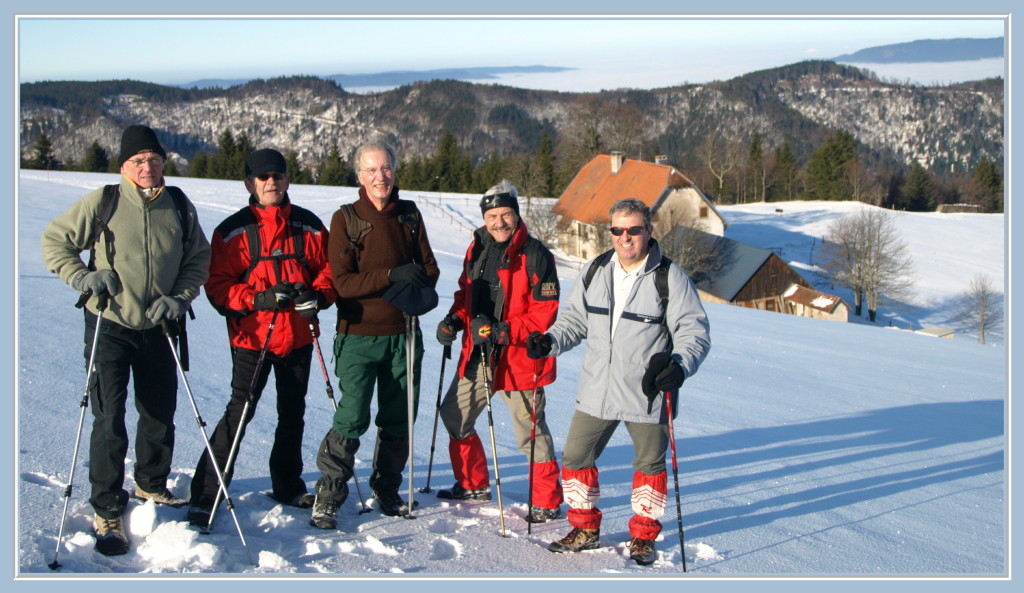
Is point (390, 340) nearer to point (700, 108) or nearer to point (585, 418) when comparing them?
point (585, 418)

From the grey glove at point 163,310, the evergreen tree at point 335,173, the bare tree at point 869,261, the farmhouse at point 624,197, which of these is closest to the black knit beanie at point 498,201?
the grey glove at point 163,310

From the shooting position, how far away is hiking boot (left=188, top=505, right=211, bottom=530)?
374cm

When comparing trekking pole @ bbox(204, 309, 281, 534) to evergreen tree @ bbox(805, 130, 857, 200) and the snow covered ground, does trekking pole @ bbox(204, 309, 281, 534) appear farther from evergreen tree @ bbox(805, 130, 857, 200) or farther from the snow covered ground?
evergreen tree @ bbox(805, 130, 857, 200)

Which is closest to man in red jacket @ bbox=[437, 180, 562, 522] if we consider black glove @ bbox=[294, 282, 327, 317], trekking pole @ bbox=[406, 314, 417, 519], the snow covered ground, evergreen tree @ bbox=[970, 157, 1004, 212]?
trekking pole @ bbox=[406, 314, 417, 519]

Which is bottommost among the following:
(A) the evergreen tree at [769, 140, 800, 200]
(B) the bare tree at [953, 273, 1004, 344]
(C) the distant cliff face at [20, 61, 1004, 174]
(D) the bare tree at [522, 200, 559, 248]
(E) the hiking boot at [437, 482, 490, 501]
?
(B) the bare tree at [953, 273, 1004, 344]

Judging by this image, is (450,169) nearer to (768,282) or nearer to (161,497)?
(768,282)

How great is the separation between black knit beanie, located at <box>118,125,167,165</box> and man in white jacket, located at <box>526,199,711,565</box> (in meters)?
1.93

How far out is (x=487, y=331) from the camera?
3.93 metres

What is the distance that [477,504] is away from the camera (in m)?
4.38

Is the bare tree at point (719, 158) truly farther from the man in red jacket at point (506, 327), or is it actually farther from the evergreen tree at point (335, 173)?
the man in red jacket at point (506, 327)

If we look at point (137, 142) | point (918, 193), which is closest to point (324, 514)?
point (137, 142)

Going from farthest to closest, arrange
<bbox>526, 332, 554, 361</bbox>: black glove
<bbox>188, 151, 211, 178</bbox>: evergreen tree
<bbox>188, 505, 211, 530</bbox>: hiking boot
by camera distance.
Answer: <bbox>188, 151, 211, 178</bbox>: evergreen tree < <bbox>188, 505, 211, 530</bbox>: hiking boot < <bbox>526, 332, 554, 361</bbox>: black glove

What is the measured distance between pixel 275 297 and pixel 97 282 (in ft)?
2.46

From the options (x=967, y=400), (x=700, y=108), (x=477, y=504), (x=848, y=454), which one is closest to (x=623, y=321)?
(x=477, y=504)
